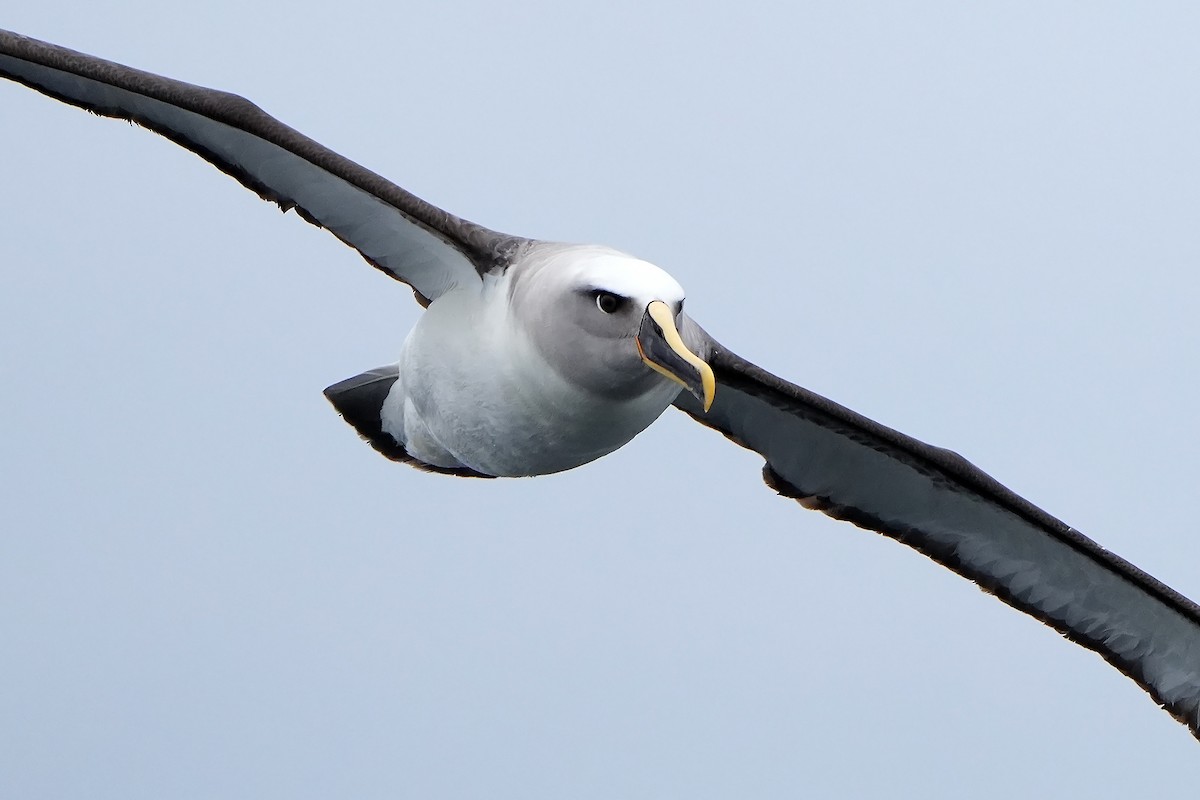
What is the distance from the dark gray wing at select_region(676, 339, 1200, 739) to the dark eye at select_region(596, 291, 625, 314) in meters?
1.83

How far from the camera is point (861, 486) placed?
939 cm

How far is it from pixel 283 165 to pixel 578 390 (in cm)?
209

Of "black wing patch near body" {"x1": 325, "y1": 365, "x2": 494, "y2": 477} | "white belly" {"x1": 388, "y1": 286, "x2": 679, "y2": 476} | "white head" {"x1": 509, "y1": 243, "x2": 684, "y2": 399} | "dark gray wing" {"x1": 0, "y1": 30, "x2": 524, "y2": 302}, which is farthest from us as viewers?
"black wing patch near body" {"x1": 325, "y1": 365, "x2": 494, "y2": 477}

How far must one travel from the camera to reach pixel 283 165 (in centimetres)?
827

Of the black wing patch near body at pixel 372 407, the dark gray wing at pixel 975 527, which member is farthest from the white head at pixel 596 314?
the black wing patch near body at pixel 372 407

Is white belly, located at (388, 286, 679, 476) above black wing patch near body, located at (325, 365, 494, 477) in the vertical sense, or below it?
below

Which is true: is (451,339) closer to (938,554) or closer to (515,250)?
(515,250)

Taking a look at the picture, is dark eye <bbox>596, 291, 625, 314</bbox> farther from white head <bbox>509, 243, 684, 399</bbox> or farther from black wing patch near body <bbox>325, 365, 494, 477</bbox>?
black wing patch near body <bbox>325, 365, 494, 477</bbox>

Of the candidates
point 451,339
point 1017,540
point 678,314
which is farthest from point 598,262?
A: point 1017,540

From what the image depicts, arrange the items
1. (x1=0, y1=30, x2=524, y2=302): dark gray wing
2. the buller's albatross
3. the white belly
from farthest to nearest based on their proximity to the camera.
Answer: (x1=0, y1=30, x2=524, y2=302): dark gray wing → the white belly → the buller's albatross

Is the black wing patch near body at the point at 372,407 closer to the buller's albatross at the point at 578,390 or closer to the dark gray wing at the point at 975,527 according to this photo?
the buller's albatross at the point at 578,390

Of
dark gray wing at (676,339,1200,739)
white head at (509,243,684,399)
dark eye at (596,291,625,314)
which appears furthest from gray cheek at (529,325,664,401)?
dark gray wing at (676,339,1200,739)

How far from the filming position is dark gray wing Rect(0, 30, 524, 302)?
776cm

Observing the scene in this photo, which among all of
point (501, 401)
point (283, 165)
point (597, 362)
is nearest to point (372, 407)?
point (283, 165)
